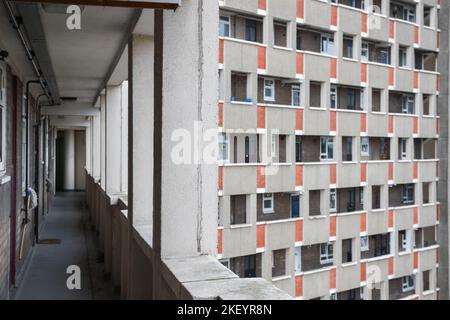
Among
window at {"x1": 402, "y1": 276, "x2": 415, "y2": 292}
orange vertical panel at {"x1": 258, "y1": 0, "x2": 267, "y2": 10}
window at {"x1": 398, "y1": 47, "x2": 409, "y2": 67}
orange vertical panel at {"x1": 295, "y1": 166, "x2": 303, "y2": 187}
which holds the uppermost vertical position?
orange vertical panel at {"x1": 258, "y1": 0, "x2": 267, "y2": 10}

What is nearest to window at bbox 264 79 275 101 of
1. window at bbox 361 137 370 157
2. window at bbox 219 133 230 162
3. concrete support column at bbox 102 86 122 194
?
window at bbox 219 133 230 162

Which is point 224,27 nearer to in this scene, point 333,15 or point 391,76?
point 333,15

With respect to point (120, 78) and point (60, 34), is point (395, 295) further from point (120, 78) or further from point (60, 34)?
point (60, 34)

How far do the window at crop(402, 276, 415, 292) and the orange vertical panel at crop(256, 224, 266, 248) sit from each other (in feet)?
32.0

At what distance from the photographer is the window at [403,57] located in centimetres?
2627

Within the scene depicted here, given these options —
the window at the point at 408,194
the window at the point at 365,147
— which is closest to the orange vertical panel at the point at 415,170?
the window at the point at 408,194

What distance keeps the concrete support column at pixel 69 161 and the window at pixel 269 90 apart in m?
10.9

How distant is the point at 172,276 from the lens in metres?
2.82

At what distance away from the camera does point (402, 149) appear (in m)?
27.4

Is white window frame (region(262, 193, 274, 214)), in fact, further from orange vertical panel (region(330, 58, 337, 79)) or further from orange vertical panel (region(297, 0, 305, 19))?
orange vertical panel (region(297, 0, 305, 19))

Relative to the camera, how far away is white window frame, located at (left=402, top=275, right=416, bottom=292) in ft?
89.1

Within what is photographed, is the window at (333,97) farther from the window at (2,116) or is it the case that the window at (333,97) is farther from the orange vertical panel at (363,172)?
the window at (2,116)

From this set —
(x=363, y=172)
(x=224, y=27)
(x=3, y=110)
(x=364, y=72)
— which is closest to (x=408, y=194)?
(x=363, y=172)
